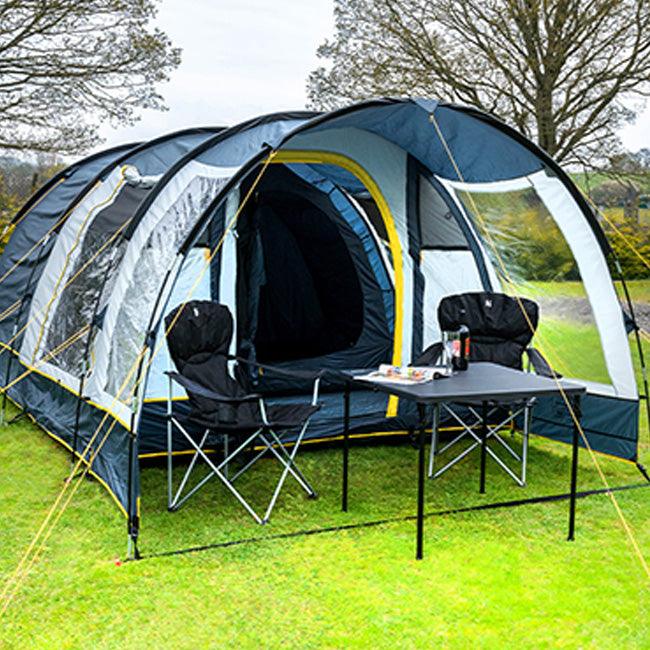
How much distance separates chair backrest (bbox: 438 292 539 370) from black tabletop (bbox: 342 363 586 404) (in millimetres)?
914

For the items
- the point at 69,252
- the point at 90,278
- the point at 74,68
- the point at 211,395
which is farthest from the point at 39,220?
the point at 74,68

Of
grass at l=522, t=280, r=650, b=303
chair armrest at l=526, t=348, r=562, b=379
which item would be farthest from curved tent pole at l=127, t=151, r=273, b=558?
grass at l=522, t=280, r=650, b=303

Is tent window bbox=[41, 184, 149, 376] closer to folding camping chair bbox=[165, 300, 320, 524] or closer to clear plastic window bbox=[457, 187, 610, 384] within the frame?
folding camping chair bbox=[165, 300, 320, 524]

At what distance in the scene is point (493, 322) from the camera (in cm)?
478

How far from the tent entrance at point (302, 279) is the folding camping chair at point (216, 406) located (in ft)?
3.83

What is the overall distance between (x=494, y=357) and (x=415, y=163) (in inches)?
48.4

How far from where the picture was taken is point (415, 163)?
504cm

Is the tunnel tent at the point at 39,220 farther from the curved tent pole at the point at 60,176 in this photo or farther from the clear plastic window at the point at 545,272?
the clear plastic window at the point at 545,272

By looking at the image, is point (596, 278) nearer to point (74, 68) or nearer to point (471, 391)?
point (471, 391)

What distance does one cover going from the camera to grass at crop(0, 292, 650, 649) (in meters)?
2.70

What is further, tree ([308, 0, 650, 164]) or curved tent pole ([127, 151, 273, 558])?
tree ([308, 0, 650, 164])

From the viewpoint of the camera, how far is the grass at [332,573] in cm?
270

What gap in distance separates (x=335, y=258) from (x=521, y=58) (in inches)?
182

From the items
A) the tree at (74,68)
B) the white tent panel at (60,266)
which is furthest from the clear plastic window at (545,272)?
the tree at (74,68)
